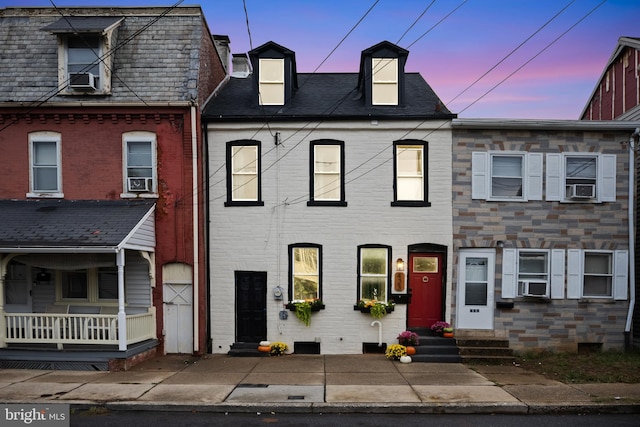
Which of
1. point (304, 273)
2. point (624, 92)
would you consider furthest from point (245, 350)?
point (624, 92)

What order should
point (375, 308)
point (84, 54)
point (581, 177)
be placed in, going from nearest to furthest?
point (375, 308) < point (581, 177) < point (84, 54)

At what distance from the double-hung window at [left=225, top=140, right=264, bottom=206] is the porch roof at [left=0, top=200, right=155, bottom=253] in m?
2.36

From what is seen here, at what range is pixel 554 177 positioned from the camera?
42.8 feet

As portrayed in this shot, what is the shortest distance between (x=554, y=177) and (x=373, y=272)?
6031mm

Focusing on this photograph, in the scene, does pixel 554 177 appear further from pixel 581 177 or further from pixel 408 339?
pixel 408 339

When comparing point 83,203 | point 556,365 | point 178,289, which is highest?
point 83,203

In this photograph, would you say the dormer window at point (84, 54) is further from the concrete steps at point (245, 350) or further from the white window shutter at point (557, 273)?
the white window shutter at point (557, 273)

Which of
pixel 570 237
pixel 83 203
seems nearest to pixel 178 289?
pixel 83 203

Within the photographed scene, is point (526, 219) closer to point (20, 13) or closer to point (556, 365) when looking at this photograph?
point (556, 365)

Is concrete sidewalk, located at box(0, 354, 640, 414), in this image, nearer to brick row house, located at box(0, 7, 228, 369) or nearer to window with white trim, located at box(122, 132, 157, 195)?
brick row house, located at box(0, 7, 228, 369)

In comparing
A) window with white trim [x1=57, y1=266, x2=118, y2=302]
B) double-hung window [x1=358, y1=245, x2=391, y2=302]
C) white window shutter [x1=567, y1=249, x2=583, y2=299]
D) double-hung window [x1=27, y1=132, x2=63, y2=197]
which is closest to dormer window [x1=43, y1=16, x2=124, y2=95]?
double-hung window [x1=27, y1=132, x2=63, y2=197]

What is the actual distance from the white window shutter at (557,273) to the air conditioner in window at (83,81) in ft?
46.8

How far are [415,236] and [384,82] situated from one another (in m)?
4.80

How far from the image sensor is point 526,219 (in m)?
13.0
